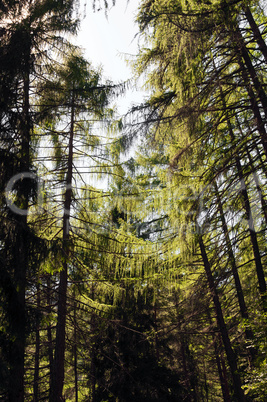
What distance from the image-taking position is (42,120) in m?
6.45

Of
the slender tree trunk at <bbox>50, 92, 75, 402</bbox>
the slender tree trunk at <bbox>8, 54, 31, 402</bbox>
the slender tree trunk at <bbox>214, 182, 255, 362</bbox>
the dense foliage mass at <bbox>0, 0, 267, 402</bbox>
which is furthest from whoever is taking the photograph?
the slender tree trunk at <bbox>50, 92, 75, 402</bbox>

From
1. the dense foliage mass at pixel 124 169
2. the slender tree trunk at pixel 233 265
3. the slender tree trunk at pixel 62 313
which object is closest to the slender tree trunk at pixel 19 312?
the dense foliage mass at pixel 124 169

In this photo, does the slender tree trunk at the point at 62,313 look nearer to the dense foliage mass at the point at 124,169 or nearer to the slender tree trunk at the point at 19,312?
the dense foliage mass at the point at 124,169

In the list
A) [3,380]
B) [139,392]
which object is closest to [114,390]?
[139,392]

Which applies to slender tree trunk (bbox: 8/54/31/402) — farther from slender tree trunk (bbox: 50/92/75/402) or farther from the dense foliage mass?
slender tree trunk (bbox: 50/92/75/402)

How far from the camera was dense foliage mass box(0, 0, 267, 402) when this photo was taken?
195 inches

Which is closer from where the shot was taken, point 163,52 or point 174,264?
point 163,52

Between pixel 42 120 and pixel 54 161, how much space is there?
1.98m

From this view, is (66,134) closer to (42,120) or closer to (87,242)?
(42,120)

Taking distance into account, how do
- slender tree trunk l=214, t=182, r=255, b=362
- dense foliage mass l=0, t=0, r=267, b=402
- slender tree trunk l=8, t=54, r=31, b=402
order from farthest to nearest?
slender tree trunk l=214, t=182, r=255, b=362, dense foliage mass l=0, t=0, r=267, b=402, slender tree trunk l=8, t=54, r=31, b=402

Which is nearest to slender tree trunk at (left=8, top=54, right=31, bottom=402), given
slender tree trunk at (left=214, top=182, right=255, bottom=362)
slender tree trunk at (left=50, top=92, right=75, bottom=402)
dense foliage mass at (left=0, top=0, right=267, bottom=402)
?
dense foliage mass at (left=0, top=0, right=267, bottom=402)

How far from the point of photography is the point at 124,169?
8750 mm

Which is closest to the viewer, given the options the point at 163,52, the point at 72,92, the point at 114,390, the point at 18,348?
the point at 18,348

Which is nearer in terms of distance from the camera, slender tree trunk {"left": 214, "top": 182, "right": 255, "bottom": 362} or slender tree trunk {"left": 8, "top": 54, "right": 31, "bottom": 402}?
slender tree trunk {"left": 8, "top": 54, "right": 31, "bottom": 402}
